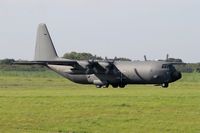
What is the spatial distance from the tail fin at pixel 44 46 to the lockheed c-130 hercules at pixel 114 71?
48cm

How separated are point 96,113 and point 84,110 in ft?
4.55

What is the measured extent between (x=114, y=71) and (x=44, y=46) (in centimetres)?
1056

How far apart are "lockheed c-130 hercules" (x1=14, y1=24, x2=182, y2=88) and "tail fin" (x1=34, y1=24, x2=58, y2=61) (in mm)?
480

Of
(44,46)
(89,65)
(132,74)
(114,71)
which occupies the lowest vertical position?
(132,74)

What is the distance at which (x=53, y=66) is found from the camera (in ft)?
210

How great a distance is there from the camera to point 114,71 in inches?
2341

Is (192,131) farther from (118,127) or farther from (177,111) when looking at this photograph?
(177,111)

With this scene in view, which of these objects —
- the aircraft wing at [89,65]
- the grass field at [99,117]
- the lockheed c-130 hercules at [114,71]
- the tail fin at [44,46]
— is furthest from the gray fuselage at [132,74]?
the grass field at [99,117]

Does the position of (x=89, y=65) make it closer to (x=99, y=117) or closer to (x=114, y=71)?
(x=114, y=71)

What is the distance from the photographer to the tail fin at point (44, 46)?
66.3m

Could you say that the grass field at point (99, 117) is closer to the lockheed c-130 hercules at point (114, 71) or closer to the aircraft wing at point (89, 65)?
the lockheed c-130 hercules at point (114, 71)

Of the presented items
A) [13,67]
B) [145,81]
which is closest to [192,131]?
[145,81]

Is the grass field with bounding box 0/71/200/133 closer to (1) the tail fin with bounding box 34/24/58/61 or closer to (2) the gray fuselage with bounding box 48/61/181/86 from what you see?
(2) the gray fuselage with bounding box 48/61/181/86

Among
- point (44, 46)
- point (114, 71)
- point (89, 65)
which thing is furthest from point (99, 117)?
point (44, 46)
